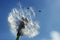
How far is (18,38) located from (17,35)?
2.55 metres

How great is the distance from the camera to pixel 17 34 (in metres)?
93.6

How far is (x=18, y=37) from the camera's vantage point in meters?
91.8

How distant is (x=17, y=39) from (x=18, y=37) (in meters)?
1.48

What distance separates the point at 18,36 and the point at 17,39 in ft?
7.18

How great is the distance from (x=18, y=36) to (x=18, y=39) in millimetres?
2272

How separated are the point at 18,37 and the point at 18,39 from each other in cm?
155

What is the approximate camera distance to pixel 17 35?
305ft

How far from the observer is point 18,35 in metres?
93.1

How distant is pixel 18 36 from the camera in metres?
92.4

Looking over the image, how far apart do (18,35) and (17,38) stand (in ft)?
8.23

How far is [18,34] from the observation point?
93812 millimetres

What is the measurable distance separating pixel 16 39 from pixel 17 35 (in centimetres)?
Answer: 271

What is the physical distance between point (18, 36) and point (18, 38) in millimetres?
1770

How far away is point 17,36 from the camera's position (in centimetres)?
9238
